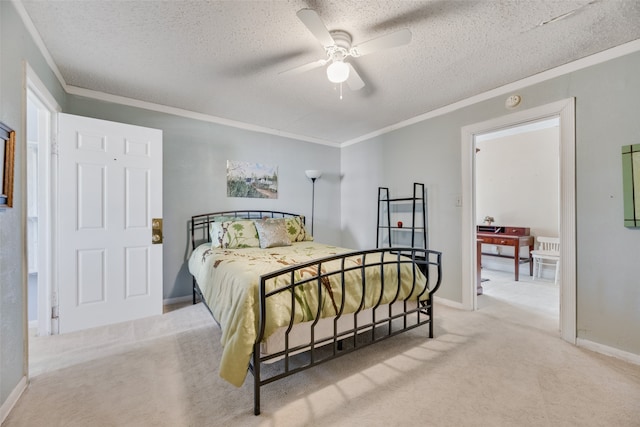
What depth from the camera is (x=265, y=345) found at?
5.36ft

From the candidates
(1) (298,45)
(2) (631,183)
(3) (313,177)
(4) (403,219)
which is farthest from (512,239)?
(1) (298,45)

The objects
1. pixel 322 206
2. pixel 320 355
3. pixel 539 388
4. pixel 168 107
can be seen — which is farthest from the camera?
pixel 322 206

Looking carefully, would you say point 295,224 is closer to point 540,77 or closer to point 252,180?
point 252,180

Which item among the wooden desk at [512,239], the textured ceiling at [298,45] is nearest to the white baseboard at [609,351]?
the wooden desk at [512,239]

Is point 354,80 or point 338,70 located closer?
point 338,70

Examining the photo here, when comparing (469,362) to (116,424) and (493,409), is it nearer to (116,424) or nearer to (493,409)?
(493,409)

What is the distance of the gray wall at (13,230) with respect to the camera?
1512 millimetres

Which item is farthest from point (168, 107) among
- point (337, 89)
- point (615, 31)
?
point (615, 31)

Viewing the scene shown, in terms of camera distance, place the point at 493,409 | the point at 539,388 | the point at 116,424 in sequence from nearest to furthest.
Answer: the point at 116,424 → the point at 493,409 → the point at 539,388

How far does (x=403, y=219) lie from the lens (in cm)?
400

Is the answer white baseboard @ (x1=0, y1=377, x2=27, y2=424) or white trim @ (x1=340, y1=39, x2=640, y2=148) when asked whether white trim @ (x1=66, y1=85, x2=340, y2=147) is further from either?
white baseboard @ (x1=0, y1=377, x2=27, y2=424)

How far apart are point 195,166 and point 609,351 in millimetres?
4650

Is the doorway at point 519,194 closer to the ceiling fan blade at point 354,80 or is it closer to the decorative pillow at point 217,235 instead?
the ceiling fan blade at point 354,80

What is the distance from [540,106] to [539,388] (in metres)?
2.44
